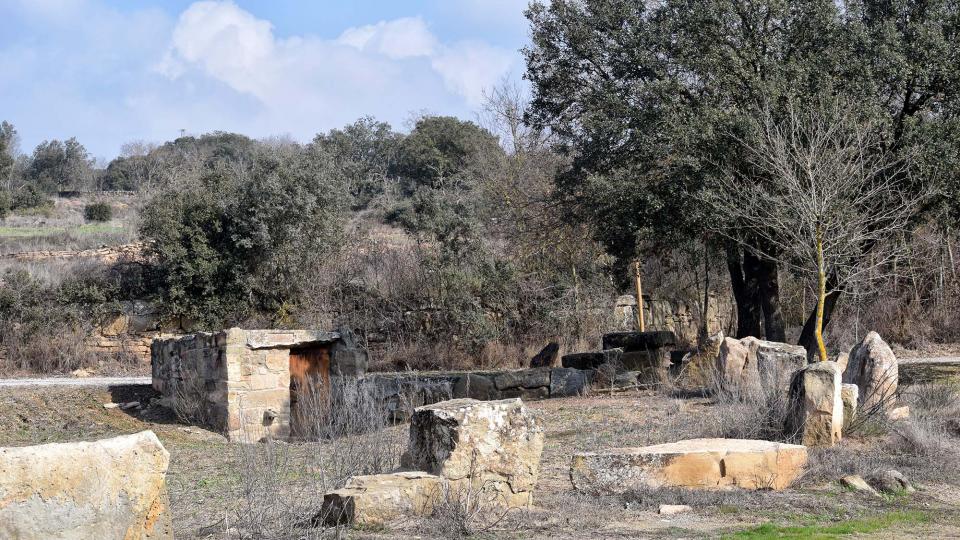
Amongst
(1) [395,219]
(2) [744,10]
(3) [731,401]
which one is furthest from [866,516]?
(1) [395,219]

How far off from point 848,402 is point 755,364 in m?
2.42

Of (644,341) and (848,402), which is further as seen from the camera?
(644,341)

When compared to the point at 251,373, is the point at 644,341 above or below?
above

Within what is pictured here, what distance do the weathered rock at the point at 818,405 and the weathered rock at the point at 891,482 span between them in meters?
1.13

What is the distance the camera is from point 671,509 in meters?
7.89

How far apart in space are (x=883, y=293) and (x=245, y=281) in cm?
1630

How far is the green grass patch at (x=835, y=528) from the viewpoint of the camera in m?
7.19

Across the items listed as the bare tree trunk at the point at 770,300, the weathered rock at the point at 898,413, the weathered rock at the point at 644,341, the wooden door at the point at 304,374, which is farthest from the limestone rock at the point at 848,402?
the wooden door at the point at 304,374

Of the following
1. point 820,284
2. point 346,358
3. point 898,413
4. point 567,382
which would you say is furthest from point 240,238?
point 898,413

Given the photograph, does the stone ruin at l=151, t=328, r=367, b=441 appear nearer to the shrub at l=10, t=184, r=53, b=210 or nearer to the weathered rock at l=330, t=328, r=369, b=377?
the weathered rock at l=330, t=328, r=369, b=377

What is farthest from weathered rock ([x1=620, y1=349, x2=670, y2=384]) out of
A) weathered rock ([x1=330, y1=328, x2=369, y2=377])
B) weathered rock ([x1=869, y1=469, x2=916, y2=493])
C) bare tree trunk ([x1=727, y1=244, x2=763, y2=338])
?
Answer: weathered rock ([x1=869, y1=469, x2=916, y2=493])

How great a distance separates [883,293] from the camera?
25.3 meters

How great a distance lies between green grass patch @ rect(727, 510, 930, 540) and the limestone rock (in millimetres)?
2917

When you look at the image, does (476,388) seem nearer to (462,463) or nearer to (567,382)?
(567,382)
